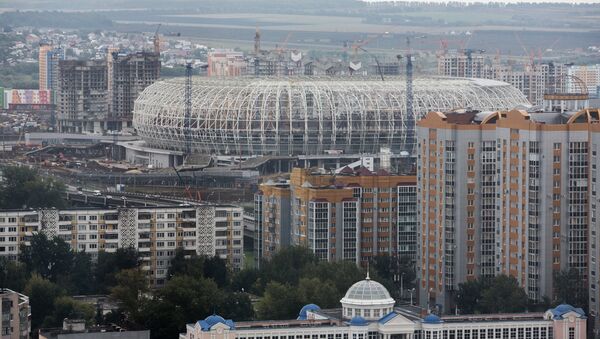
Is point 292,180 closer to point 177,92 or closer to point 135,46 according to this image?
point 177,92

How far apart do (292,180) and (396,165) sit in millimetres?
9119

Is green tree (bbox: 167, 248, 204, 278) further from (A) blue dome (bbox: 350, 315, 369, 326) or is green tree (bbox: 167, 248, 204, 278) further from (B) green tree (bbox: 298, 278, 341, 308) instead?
(A) blue dome (bbox: 350, 315, 369, 326)

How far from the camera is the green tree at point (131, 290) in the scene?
35.7 meters

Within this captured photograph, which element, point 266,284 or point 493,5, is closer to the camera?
point 266,284

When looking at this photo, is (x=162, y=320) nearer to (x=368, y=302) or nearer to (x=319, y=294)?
(x=319, y=294)

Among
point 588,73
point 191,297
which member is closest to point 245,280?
point 191,297

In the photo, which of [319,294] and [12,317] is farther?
[319,294]

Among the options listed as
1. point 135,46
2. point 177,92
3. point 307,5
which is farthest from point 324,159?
point 307,5

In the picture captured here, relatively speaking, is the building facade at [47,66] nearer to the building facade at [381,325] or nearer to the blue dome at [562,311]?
the building facade at [381,325]

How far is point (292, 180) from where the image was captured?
43.8 m

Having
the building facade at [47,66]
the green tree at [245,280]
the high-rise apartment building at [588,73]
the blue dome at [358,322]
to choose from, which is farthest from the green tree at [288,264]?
the building facade at [47,66]

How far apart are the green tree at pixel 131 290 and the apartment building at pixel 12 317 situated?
5.87 ft

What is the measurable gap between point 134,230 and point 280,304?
7.15 m

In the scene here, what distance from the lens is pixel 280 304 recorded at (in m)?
36.2
